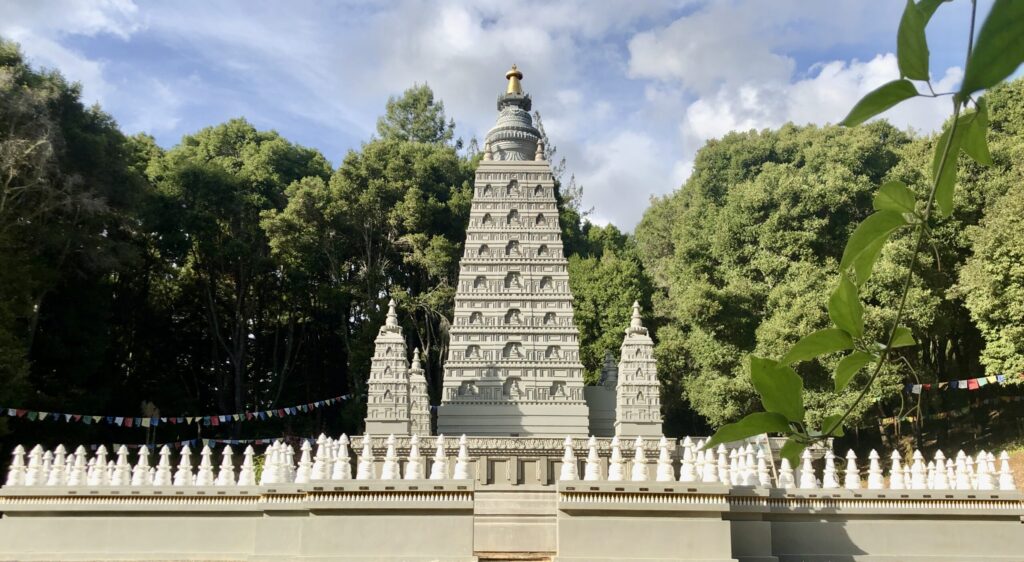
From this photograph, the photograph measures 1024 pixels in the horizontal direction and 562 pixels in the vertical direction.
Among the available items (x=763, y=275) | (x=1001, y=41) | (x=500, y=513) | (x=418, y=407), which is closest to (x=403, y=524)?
(x=500, y=513)

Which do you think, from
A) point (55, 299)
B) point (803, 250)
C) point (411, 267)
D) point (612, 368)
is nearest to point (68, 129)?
point (55, 299)

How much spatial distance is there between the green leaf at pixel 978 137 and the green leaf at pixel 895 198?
0.26ft

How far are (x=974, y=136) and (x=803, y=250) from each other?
89.0ft

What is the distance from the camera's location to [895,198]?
0.96 metres

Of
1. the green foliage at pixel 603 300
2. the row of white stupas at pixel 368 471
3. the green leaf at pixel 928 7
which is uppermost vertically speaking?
the green foliage at pixel 603 300

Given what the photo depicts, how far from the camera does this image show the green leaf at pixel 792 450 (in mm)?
1076

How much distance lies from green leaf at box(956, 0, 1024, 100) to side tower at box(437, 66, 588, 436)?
71.4 ft

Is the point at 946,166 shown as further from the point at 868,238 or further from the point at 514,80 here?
the point at 514,80

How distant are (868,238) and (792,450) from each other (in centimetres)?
33

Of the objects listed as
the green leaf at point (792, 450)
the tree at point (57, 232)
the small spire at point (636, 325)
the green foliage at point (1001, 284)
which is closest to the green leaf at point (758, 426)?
the green leaf at point (792, 450)

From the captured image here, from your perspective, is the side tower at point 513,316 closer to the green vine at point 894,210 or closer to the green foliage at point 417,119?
the green foliage at point 417,119

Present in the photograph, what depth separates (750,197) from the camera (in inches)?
1081

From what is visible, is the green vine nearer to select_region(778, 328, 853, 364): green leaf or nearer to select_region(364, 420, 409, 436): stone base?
select_region(778, 328, 853, 364): green leaf

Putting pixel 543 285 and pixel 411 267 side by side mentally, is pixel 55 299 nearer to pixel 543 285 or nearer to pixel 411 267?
pixel 411 267
